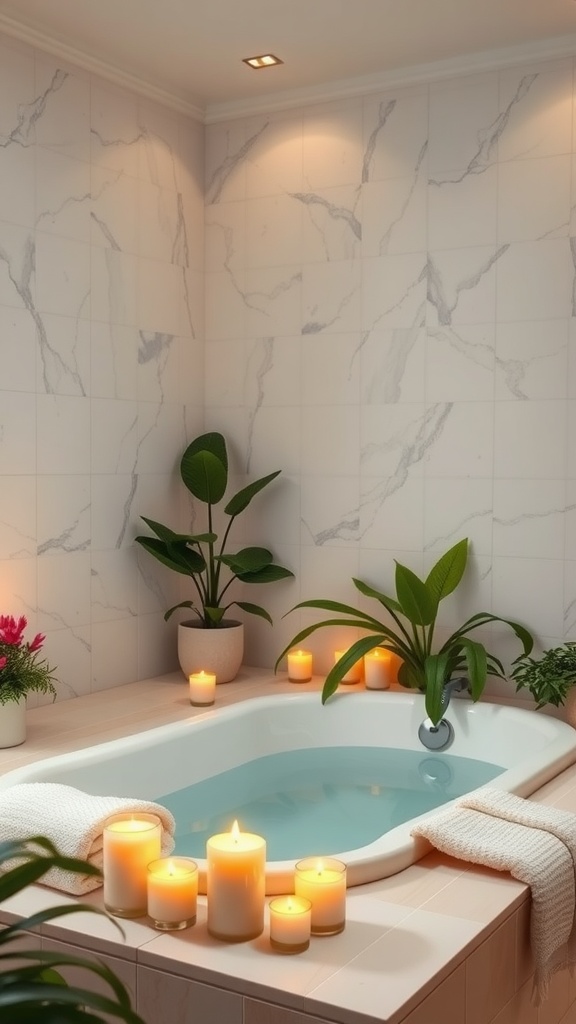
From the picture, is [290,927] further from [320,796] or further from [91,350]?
[91,350]

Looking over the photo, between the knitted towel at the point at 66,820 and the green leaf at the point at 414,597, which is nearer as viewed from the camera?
the knitted towel at the point at 66,820

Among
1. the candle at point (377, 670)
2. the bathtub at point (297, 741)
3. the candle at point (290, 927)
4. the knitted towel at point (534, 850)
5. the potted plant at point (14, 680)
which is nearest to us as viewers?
the candle at point (290, 927)

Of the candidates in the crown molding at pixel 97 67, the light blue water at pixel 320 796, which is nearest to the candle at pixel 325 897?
the light blue water at pixel 320 796

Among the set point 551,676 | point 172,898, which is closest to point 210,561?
point 551,676

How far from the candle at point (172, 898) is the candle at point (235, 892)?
0.04 meters

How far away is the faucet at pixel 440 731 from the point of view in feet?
11.3

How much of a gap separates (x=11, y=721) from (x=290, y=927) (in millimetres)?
1462

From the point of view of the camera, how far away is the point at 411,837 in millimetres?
2236

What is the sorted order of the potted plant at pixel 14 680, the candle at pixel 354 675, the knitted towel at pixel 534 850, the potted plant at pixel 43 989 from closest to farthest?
the potted plant at pixel 43 989 → the knitted towel at pixel 534 850 → the potted plant at pixel 14 680 → the candle at pixel 354 675

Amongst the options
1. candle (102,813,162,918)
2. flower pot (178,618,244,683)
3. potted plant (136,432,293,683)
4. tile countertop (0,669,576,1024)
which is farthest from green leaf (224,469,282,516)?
candle (102,813,162,918)

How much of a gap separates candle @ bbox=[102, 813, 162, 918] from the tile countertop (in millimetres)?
41

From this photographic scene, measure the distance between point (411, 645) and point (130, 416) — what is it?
1275 millimetres

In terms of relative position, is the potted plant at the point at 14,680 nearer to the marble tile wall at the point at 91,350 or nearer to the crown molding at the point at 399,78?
the marble tile wall at the point at 91,350

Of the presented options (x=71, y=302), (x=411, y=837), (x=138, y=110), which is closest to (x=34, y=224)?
(x=71, y=302)
